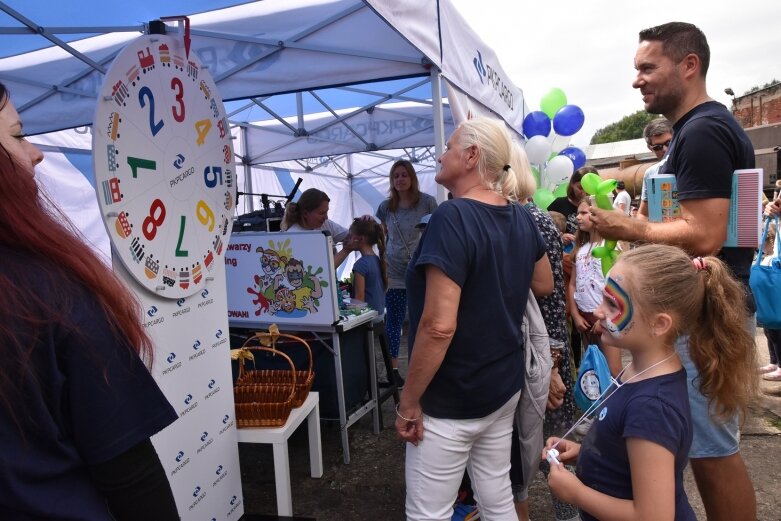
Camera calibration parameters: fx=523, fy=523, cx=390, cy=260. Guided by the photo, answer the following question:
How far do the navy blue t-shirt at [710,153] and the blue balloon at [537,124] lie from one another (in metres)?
4.82

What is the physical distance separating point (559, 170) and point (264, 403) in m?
4.96

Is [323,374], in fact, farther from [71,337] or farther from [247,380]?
[71,337]

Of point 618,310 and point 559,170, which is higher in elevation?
point 559,170

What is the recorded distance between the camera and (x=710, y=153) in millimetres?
1552

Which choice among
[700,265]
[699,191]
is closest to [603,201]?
[699,191]

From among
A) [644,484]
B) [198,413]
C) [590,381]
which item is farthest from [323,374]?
[644,484]

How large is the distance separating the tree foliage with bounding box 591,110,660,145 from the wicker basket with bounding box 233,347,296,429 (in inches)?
2466

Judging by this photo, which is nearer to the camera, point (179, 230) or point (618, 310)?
point (618, 310)

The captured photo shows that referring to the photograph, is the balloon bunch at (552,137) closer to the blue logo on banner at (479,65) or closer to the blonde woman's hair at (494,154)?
the blue logo on banner at (479,65)

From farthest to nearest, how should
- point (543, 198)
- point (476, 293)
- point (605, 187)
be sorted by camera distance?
point (543, 198), point (605, 187), point (476, 293)

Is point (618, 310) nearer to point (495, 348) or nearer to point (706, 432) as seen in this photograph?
point (495, 348)

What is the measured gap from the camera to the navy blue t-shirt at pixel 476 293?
1480 mm

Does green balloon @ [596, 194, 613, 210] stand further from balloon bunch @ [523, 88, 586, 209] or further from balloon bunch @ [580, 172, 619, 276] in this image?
balloon bunch @ [523, 88, 586, 209]

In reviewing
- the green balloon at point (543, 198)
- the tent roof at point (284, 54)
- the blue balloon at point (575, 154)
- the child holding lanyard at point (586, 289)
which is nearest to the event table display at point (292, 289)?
the tent roof at point (284, 54)
